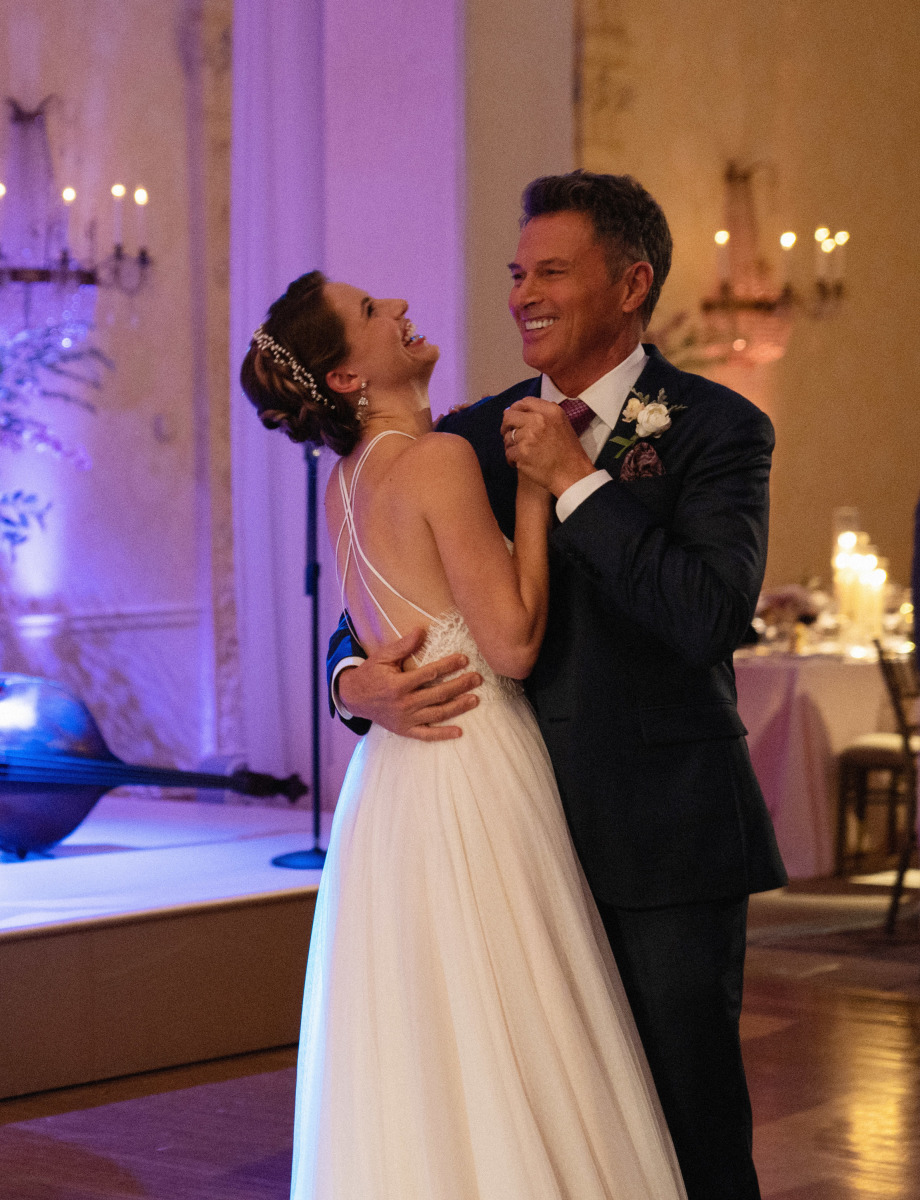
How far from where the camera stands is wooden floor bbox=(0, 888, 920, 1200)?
10.3 ft

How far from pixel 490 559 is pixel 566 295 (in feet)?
1.27

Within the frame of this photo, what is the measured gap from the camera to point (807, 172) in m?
8.66

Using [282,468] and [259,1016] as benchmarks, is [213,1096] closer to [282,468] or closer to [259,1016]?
[259,1016]

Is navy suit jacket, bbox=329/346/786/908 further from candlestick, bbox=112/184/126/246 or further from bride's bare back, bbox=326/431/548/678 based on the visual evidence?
candlestick, bbox=112/184/126/246

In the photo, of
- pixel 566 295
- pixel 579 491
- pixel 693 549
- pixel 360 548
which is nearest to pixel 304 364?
pixel 360 548

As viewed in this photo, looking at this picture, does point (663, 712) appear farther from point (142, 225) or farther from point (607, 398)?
point (142, 225)

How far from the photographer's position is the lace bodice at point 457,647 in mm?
2162

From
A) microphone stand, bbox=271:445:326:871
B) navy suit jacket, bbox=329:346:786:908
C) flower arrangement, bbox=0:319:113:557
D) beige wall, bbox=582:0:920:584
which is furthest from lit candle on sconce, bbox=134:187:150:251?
navy suit jacket, bbox=329:346:786:908

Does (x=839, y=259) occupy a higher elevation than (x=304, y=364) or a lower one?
higher

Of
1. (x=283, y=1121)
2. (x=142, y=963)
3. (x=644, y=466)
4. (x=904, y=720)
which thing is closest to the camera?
(x=644, y=466)

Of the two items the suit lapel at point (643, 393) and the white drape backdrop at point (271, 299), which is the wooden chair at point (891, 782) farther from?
the suit lapel at point (643, 393)

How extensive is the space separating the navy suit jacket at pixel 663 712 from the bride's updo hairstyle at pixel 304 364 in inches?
14.9

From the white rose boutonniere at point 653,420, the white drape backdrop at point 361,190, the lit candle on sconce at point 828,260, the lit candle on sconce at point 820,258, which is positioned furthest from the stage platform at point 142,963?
the lit candle on sconce at point 820,258

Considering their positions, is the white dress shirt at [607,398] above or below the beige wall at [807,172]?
below
